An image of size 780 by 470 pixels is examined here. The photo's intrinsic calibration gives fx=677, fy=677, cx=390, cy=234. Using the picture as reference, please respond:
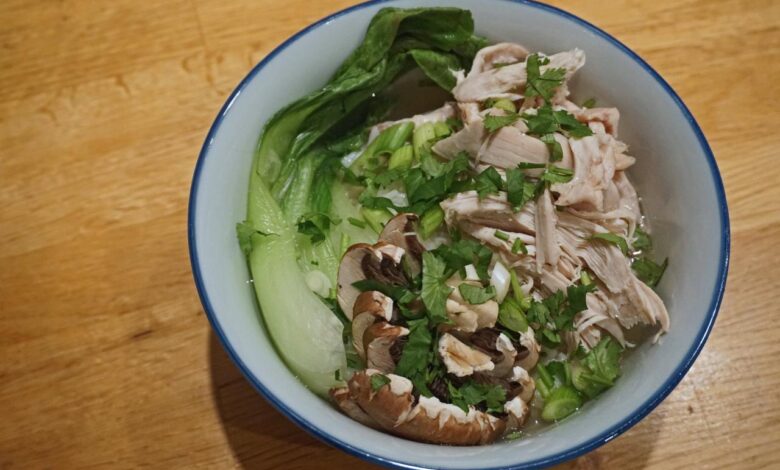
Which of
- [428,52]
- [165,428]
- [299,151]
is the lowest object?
[165,428]

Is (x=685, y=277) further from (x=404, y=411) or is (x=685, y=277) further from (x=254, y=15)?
(x=254, y=15)

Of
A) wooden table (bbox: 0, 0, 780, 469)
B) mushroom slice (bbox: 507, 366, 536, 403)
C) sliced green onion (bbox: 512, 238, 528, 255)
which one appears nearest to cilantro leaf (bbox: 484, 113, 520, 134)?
sliced green onion (bbox: 512, 238, 528, 255)

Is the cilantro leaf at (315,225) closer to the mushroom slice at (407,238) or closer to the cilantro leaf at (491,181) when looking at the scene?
the mushroom slice at (407,238)

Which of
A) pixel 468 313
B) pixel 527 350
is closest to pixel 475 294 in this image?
pixel 468 313

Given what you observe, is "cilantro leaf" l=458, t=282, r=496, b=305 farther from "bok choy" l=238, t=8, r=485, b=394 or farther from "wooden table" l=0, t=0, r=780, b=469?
"wooden table" l=0, t=0, r=780, b=469

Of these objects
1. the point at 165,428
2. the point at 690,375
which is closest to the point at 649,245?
the point at 690,375

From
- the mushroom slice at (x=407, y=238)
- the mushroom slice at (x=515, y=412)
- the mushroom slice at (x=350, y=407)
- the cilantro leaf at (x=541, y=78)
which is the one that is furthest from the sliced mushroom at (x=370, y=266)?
the cilantro leaf at (x=541, y=78)

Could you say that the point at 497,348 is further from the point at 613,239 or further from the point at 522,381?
the point at 613,239
